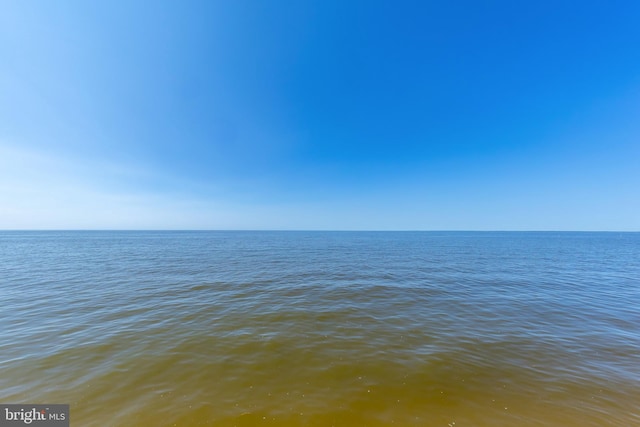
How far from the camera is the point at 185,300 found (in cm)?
1343

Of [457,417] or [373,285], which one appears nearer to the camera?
[457,417]

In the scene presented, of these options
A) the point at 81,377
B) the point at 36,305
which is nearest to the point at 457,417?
the point at 81,377

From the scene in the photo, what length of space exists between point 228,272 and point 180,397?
58.2 ft

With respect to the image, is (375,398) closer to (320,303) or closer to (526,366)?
(526,366)

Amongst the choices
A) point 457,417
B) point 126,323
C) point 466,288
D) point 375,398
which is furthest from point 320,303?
point 466,288

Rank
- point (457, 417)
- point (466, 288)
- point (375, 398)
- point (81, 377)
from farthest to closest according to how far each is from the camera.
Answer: point (466, 288) < point (81, 377) < point (375, 398) < point (457, 417)

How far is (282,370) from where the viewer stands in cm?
689

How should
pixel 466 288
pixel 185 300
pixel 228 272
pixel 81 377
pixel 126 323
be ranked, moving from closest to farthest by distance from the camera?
pixel 81 377 → pixel 126 323 → pixel 185 300 → pixel 466 288 → pixel 228 272

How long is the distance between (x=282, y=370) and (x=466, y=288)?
52.3 ft

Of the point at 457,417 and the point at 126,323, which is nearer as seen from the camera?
the point at 457,417

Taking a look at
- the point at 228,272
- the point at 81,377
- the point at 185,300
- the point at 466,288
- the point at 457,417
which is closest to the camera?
the point at 457,417

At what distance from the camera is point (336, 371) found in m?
6.88

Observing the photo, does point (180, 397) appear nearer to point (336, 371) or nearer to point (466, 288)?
point (336, 371)

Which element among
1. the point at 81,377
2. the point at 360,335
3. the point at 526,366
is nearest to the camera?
the point at 81,377
